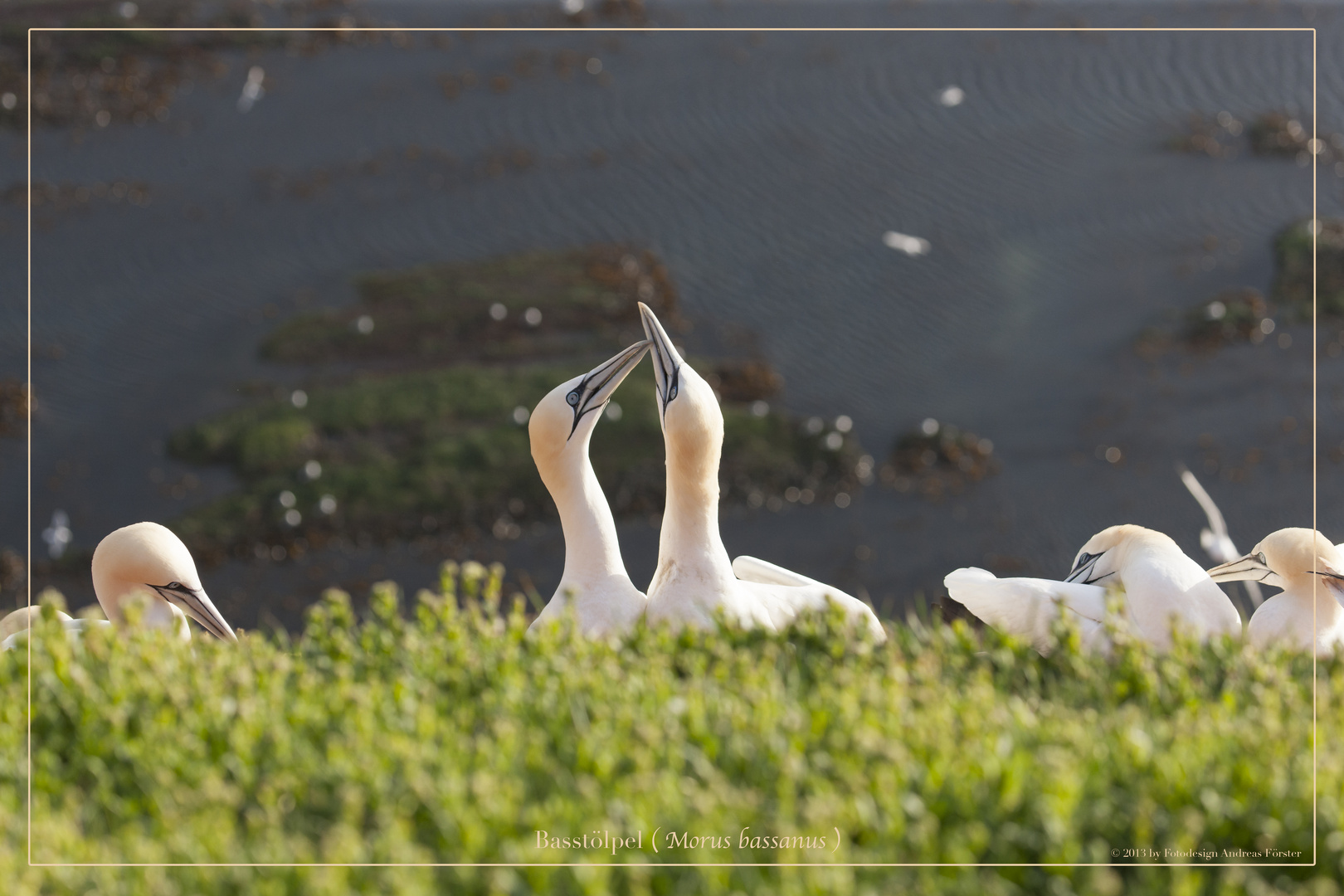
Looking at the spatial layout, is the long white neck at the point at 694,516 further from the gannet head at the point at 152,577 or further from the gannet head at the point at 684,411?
the gannet head at the point at 152,577

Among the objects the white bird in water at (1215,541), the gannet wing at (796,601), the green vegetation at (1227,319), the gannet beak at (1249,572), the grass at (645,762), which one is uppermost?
the green vegetation at (1227,319)

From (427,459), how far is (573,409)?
274cm

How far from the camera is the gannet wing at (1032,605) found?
11.2 ft

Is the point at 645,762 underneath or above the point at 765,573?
underneath

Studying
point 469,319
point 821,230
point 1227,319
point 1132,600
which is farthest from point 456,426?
point 1227,319

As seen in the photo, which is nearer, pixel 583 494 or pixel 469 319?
pixel 583 494

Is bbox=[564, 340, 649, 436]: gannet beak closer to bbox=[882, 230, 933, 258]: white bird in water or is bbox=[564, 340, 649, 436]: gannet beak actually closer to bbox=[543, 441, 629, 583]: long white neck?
bbox=[543, 441, 629, 583]: long white neck

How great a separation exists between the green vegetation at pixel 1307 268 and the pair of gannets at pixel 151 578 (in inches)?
201

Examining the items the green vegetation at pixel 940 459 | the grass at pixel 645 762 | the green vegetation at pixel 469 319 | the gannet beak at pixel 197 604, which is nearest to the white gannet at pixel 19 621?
the gannet beak at pixel 197 604

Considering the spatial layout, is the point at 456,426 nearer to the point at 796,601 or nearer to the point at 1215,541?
the point at 796,601

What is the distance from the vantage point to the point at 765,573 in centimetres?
398

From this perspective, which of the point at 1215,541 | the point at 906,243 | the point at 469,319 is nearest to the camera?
the point at 1215,541

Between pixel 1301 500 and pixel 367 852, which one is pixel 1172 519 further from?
pixel 367 852

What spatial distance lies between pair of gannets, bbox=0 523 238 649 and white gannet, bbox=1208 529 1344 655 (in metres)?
3.50
